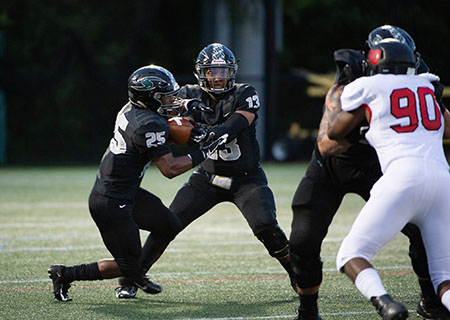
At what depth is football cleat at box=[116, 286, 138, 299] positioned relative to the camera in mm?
5445

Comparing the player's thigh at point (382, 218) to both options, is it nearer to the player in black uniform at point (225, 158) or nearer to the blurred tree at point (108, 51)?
the player in black uniform at point (225, 158)

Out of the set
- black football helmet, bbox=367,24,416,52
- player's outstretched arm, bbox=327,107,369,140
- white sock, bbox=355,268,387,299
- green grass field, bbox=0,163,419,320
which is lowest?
green grass field, bbox=0,163,419,320

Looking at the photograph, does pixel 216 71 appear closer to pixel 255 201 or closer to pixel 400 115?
pixel 255 201

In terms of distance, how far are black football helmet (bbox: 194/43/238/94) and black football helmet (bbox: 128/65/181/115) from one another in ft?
1.93

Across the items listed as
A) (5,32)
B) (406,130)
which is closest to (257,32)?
(5,32)

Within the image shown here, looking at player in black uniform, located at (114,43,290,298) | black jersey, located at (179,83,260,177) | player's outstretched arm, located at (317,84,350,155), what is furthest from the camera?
black jersey, located at (179,83,260,177)

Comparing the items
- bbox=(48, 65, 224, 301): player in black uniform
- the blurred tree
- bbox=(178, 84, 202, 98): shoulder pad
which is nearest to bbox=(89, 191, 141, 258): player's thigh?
bbox=(48, 65, 224, 301): player in black uniform

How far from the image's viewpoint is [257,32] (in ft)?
71.9

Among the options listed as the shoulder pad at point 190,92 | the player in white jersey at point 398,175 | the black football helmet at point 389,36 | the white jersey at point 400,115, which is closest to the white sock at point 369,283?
the player in white jersey at point 398,175

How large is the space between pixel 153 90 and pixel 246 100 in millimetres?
911

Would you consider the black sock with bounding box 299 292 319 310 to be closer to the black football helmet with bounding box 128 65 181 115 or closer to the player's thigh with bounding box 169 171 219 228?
the player's thigh with bounding box 169 171 219 228

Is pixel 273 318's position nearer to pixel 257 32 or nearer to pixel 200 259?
pixel 200 259

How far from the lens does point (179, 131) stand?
5148 millimetres

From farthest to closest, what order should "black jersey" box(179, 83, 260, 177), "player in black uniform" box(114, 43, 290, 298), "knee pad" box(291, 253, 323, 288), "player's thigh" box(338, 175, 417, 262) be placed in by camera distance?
"black jersey" box(179, 83, 260, 177), "player in black uniform" box(114, 43, 290, 298), "knee pad" box(291, 253, 323, 288), "player's thigh" box(338, 175, 417, 262)
